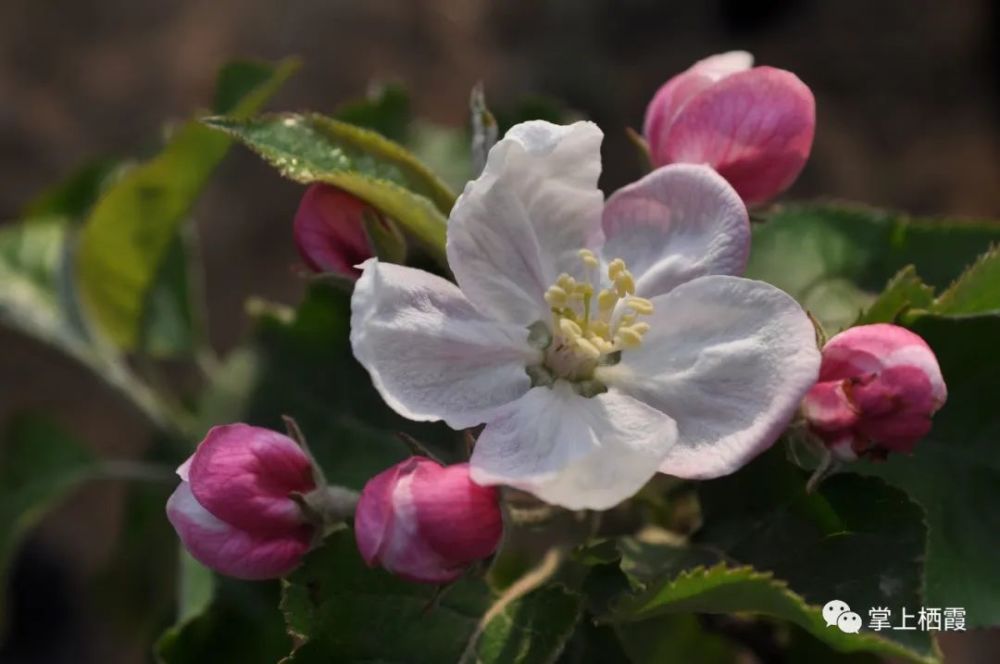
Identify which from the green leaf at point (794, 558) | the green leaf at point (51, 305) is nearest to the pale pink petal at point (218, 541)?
the green leaf at point (794, 558)

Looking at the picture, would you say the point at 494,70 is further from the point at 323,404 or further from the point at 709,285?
the point at 709,285

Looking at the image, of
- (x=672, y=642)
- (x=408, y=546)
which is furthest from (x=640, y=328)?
(x=672, y=642)

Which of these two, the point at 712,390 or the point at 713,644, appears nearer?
the point at 712,390

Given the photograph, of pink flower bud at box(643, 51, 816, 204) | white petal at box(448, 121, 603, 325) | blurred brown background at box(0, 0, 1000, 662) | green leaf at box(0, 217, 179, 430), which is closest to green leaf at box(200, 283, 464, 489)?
green leaf at box(0, 217, 179, 430)

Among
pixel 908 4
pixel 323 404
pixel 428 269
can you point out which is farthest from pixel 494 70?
pixel 428 269

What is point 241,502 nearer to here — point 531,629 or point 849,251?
point 531,629

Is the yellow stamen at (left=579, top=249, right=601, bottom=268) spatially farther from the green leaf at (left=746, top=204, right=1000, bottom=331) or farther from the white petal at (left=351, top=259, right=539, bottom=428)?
the green leaf at (left=746, top=204, right=1000, bottom=331)
